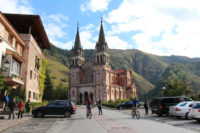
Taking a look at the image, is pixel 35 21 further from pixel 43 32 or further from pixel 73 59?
pixel 73 59

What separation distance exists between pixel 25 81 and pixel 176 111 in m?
16.4

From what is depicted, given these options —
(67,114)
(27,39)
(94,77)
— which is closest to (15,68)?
(27,39)

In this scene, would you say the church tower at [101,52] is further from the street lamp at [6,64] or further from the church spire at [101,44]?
the street lamp at [6,64]

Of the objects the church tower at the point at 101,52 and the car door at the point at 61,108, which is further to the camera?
the church tower at the point at 101,52

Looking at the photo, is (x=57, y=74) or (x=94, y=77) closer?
(x=94, y=77)

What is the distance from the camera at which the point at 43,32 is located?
27.4m

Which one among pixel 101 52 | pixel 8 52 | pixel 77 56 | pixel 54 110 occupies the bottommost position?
pixel 54 110

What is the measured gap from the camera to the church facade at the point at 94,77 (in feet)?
212

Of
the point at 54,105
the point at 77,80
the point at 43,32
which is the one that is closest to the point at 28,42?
the point at 43,32

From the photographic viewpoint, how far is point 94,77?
6638 centimetres

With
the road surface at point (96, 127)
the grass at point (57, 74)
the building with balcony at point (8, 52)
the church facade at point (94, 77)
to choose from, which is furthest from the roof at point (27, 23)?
the grass at point (57, 74)

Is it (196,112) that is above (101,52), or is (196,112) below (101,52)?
below

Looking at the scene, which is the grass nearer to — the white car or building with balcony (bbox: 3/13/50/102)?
building with balcony (bbox: 3/13/50/102)

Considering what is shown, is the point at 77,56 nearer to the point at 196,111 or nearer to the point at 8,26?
the point at 8,26
